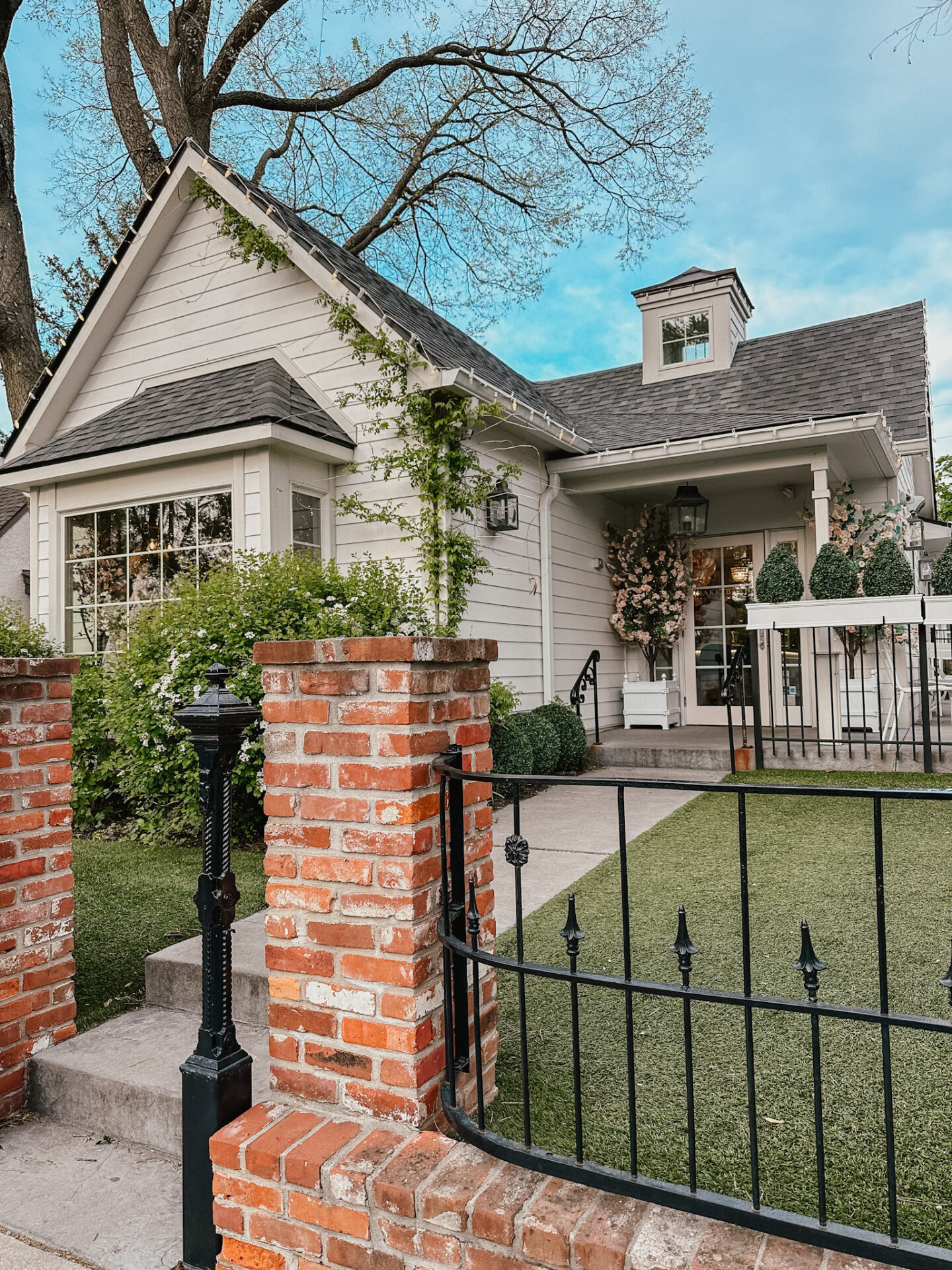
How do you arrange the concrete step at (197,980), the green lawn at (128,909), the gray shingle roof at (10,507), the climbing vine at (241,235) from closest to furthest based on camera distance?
1. the concrete step at (197,980)
2. the green lawn at (128,909)
3. the climbing vine at (241,235)
4. the gray shingle roof at (10,507)

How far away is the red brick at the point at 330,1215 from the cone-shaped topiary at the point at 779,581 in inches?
226

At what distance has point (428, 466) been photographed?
634 cm

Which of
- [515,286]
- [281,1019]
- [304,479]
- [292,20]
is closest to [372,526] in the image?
[304,479]

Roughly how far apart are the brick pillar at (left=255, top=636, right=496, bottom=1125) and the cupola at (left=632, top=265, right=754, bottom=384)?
9.75 metres

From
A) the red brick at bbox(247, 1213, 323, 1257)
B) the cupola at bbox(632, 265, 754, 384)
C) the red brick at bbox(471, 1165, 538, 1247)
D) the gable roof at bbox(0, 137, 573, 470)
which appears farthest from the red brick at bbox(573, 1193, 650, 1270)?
the cupola at bbox(632, 265, 754, 384)

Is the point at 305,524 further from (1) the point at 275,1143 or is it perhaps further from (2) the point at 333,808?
(1) the point at 275,1143

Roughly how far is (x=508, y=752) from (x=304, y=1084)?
14.2 ft

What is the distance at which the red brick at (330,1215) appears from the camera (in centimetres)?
156

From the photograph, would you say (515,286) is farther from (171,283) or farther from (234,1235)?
(234,1235)

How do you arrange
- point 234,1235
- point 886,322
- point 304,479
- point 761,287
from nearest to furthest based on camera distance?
point 234,1235 → point 304,479 → point 886,322 → point 761,287

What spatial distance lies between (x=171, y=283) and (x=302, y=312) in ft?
5.58

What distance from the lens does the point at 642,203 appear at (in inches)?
456

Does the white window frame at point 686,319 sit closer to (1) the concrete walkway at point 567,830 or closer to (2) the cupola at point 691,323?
(2) the cupola at point 691,323

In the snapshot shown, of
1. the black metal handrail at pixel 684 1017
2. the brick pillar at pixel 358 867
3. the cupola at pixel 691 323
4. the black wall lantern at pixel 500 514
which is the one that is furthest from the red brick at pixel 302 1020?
the cupola at pixel 691 323
